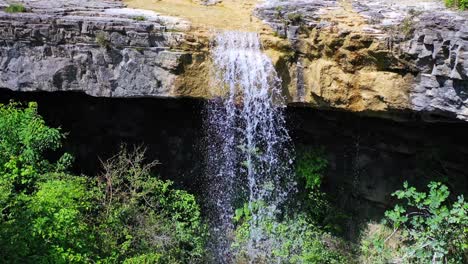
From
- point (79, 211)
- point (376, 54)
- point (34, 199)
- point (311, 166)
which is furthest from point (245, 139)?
point (34, 199)

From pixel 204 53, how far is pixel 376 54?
2046 millimetres

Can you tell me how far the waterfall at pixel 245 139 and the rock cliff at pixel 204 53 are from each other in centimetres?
19

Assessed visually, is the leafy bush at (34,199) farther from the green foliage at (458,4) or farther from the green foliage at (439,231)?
the green foliage at (458,4)

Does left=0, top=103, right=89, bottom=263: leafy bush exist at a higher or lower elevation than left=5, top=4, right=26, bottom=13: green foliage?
lower

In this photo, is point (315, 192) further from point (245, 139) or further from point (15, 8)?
point (15, 8)

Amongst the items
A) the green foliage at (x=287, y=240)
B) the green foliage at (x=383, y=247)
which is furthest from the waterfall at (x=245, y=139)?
the green foliage at (x=383, y=247)

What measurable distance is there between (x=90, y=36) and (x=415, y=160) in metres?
4.70

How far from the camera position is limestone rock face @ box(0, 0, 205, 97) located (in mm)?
7293

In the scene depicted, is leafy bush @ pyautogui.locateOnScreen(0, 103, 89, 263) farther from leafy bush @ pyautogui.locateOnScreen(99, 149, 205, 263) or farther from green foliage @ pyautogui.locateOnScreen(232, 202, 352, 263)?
green foliage @ pyautogui.locateOnScreen(232, 202, 352, 263)

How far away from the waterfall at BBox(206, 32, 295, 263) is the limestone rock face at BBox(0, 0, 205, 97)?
0.43 meters

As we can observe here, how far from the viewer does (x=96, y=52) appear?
24.4 feet

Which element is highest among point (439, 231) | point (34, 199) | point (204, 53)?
point (204, 53)

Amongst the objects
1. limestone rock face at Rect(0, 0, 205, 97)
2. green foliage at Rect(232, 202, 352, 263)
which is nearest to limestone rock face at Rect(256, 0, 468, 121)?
limestone rock face at Rect(0, 0, 205, 97)

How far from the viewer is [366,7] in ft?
24.6
